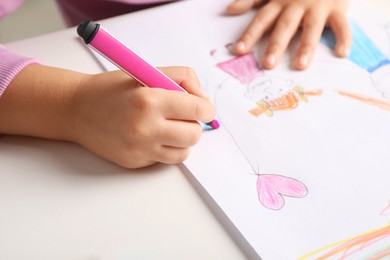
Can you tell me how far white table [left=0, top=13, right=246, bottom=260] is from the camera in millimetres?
317

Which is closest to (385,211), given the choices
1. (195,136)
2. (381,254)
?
(381,254)

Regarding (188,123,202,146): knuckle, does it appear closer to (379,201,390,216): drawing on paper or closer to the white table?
the white table

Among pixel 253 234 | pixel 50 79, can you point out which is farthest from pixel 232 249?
pixel 50 79

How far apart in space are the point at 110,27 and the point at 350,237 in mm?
379

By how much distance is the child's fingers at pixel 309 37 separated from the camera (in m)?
0.48

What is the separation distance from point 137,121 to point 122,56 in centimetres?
6

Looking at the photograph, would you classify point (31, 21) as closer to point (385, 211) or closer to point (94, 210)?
point (94, 210)

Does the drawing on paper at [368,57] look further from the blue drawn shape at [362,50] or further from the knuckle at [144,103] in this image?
the knuckle at [144,103]

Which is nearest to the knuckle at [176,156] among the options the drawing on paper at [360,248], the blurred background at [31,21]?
the drawing on paper at [360,248]

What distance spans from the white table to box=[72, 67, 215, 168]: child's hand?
15mm

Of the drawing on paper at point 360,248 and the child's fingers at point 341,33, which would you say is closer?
the drawing on paper at point 360,248

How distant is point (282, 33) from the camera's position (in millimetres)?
509

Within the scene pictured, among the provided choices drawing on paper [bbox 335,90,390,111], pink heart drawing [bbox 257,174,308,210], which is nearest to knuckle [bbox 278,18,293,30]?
drawing on paper [bbox 335,90,390,111]

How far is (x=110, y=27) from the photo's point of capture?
1.76ft
